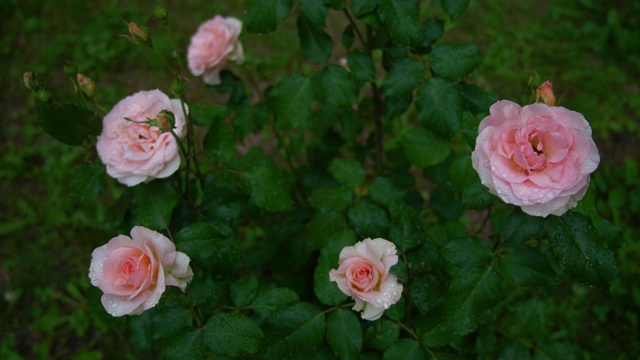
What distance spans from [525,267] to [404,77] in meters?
0.56

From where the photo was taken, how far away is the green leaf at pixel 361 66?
1466 mm

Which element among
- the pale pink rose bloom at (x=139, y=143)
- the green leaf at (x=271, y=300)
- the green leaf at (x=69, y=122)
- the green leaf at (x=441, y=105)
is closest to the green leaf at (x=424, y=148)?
the green leaf at (x=441, y=105)

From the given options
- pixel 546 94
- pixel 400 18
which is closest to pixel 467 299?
pixel 546 94

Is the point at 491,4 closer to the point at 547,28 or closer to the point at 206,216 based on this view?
the point at 547,28

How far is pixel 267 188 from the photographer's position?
1450mm

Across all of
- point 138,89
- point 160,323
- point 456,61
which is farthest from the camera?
point 138,89

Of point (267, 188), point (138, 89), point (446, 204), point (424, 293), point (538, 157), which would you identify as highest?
point (538, 157)

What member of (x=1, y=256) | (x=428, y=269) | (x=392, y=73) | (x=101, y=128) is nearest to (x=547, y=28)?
(x=392, y=73)

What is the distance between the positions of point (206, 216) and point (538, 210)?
81cm

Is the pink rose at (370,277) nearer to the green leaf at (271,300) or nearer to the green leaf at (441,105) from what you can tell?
the green leaf at (271,300)

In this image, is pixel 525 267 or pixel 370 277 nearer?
pixel 370 277

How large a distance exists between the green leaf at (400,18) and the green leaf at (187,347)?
0.82 metres

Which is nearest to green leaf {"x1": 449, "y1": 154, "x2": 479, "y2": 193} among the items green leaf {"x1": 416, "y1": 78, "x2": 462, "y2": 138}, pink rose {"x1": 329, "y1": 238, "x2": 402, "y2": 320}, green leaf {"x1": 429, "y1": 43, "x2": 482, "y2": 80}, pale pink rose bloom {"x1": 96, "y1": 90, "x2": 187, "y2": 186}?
green leaf {"x1": 416, "y1": 78, "x2": 462, "y2": 138}

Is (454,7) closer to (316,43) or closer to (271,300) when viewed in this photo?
(316,43)
